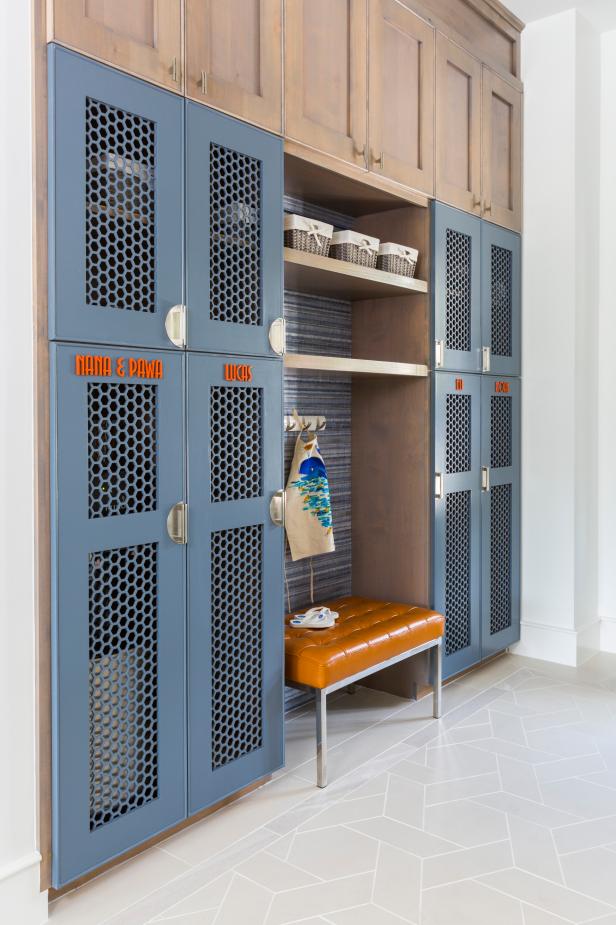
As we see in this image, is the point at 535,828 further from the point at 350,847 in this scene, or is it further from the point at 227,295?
the point at 227,295

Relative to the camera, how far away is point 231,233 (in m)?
2.20

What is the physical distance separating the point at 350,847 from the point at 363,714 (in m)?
0.91

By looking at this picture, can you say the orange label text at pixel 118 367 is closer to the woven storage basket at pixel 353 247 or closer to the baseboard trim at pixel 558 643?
the woven storage basket at pixel 353 247

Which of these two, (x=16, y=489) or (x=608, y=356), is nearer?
(x=16, y=489)

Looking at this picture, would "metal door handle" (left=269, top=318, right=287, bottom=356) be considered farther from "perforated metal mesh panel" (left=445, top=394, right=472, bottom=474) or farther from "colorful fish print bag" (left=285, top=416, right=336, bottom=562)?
"perforated metal mesh panel" (left=445, top=394, right=472, bottom=474)

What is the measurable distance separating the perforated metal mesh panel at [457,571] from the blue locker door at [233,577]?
42.0 inches

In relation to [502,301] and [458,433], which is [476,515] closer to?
[458,433]

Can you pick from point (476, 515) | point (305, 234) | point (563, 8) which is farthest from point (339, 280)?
point (563, 8)

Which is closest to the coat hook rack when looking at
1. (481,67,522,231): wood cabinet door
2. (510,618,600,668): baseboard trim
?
(481,67,522,231): wood cabinet door

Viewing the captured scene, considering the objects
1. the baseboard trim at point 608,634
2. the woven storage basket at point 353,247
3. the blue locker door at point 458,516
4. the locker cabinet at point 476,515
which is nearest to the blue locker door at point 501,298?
the locker cabinet at point 476,515

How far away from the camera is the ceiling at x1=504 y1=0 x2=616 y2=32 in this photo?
3406mm

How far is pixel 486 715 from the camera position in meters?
2.99

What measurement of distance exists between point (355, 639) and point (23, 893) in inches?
48.6

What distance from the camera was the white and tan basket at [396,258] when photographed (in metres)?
2.88
